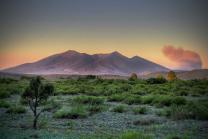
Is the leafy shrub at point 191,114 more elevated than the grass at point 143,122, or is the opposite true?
the leafy shrub at point 191,114

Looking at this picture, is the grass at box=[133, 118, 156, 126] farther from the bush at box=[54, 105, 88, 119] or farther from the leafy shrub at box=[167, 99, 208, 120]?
the bush at box=[54, 105, 88, 119]

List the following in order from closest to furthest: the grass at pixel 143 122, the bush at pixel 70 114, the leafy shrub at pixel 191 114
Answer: the grass at pixel 143 122, the leafy shrub at pixel 191 114, the bush at pixel 70 114

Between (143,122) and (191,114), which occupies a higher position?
(191,114)

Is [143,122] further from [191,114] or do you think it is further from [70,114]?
[70,114]

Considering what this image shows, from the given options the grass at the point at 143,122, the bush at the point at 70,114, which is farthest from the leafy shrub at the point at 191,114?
the bush at the point at 70,114

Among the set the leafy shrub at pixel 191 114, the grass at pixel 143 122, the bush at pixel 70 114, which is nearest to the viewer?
the grass at pixel 143 122

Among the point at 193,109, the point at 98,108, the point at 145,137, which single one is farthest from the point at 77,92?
the point at 145,137

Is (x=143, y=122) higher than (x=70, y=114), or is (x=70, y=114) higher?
(x=70, y=114)

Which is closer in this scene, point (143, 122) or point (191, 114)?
point (143, 122)

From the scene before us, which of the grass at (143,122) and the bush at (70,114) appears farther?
the bush at (70,114)

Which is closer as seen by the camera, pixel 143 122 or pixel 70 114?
pixel 143 122

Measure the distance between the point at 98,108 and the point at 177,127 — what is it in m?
5.93

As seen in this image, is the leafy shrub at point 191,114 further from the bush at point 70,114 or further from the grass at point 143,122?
the bush at point 70,114

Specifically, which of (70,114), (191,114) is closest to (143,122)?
(191,114)
